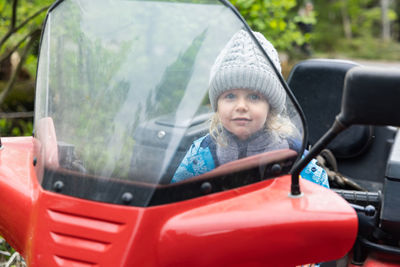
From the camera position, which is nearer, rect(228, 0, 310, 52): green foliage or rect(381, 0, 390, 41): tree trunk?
rect(228, 0, 310, 52): green foliage

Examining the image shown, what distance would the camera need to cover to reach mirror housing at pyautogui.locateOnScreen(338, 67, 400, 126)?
3.73 feet

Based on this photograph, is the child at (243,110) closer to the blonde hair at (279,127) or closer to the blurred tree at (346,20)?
the blonde hair at (279,127)

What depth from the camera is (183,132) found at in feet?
4.40

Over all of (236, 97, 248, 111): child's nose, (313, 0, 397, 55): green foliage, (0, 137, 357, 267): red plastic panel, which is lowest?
(313, 0, 397, 55): green foliage

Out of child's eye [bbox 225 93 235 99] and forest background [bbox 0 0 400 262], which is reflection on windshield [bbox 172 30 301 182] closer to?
child's eye [bbox 225 93 235 99]

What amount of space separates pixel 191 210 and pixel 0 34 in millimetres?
4042

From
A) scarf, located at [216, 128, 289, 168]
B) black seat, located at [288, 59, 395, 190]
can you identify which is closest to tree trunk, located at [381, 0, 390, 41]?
black seat, located at [288, 59, 395, 190]

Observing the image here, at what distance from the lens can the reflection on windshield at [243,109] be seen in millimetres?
1416

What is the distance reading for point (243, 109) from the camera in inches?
60.7

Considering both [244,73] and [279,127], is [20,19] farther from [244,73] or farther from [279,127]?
[279,127]

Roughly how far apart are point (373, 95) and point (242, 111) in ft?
1.57

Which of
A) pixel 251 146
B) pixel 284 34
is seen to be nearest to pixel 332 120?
pixel 251 146

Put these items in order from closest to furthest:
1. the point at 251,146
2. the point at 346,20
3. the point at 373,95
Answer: the point at 373,95
the point at 251,146
the point at 346,20

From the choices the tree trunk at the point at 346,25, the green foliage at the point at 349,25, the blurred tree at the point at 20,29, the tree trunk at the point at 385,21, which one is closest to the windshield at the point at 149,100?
the blurred tree at the point at 20,29
